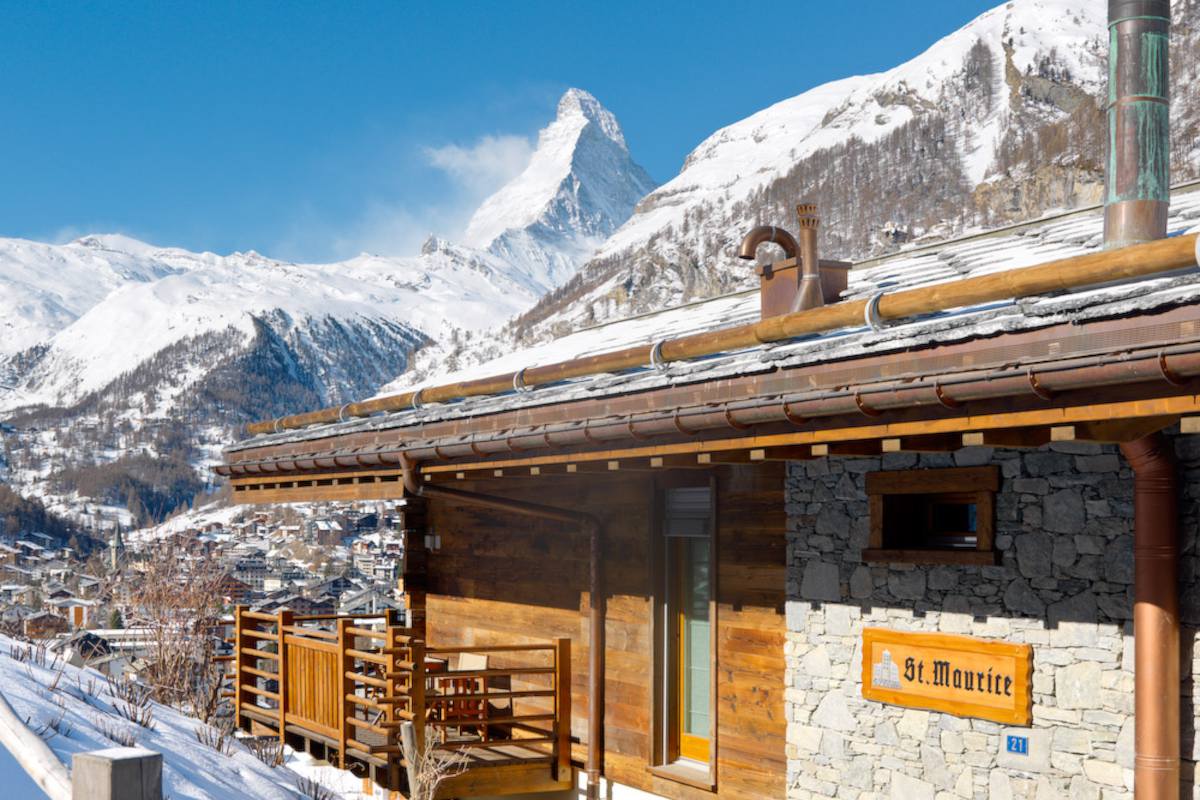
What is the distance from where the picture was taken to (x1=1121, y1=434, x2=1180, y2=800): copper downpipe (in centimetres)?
510

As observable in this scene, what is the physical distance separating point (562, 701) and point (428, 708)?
997mm

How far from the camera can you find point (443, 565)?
11320 millimetres

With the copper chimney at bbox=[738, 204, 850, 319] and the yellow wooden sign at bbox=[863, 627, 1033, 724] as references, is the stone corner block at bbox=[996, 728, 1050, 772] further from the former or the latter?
the copper chimney at bbox=[738, 204, 850, 319]

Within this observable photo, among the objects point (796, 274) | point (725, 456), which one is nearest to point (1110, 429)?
point (725, 456)

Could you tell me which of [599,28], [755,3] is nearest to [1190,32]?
[755,3]

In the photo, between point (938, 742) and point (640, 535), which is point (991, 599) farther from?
point (640, 535)

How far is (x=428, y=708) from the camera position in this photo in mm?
9117

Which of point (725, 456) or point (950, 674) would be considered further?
point (725, 456)

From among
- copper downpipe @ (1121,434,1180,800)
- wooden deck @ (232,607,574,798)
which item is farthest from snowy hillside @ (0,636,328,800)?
copper downpipe @ (1121,434,1180,800)

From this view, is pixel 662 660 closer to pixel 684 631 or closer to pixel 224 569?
pixel 684 631

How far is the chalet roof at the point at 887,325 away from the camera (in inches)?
189

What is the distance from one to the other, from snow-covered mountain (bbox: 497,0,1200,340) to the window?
70.3 m

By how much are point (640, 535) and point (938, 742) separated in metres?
2.79

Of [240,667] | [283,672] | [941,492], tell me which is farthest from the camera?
[240,667]
